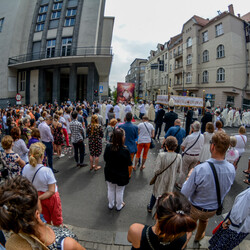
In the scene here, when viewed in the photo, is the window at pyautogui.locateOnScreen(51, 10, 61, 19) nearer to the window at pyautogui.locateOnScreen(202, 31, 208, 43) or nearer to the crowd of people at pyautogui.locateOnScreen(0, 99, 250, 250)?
the window at pyautogui.locateOnScreen(202, 31, 208, 43)

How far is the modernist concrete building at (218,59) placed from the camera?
23.8 metres

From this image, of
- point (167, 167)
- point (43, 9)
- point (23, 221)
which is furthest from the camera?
point (43, 9)

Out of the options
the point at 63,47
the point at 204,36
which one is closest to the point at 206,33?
the point at 204,36

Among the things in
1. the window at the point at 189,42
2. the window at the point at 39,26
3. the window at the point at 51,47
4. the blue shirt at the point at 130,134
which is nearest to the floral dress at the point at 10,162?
the blue shirt at the point at 130,134

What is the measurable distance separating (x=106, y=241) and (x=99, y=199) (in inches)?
50.5

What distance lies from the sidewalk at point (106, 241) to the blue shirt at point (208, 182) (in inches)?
39.0

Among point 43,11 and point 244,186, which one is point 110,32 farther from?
point 244,186

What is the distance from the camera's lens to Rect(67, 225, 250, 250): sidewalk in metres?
2.71

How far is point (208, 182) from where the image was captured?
2.24 meters

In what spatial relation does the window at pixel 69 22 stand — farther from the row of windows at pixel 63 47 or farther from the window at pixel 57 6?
the window at pixel 57 6

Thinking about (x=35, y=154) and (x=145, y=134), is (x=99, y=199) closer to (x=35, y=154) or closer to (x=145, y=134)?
(x=35, y=154)

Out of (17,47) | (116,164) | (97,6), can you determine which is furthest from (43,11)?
(116,164)

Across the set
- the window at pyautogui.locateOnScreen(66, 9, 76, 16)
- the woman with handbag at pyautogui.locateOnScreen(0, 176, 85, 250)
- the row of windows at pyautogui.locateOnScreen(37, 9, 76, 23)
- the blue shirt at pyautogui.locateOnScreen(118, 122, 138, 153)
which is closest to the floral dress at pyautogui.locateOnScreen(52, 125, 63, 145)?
the blue shirt at pyautogui.locateOnScreen(118, 122, 138, 153)

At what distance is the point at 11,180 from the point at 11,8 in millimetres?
33408
